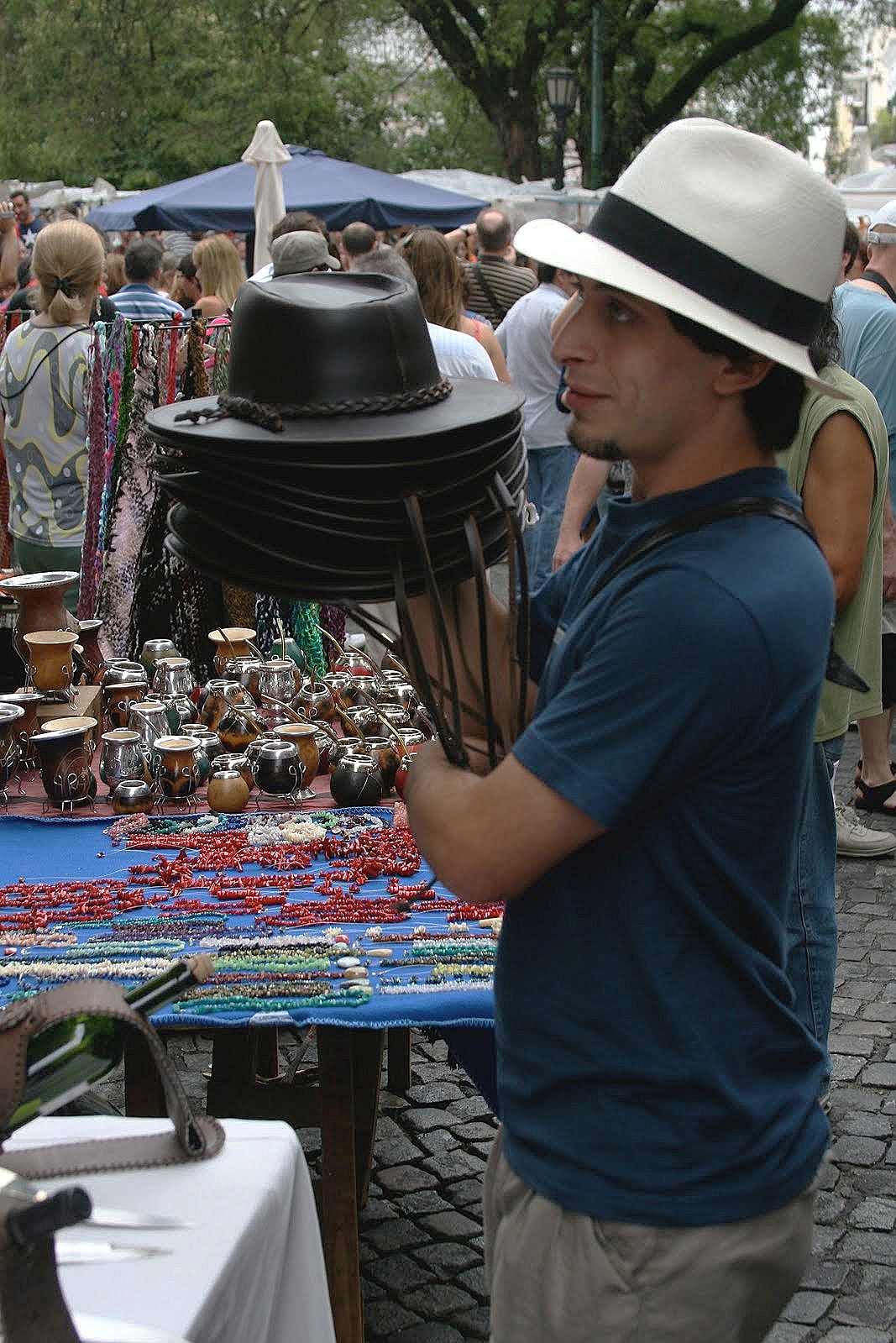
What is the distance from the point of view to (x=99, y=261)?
5.21 metres

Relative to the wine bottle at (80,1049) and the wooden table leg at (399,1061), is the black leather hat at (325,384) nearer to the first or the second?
the wine bottle at (80,1049)

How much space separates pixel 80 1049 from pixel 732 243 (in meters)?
1.01

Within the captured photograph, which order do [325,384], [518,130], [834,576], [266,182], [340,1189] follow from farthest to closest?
[518,130]
[266,182]
[834,576]
[340,1189]
[325,384]

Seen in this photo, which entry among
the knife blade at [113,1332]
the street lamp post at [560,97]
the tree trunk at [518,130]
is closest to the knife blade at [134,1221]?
the knife blade at [113,1332]

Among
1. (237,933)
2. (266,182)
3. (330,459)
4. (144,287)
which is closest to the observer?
(330,459)

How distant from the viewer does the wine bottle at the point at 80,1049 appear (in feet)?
4.84

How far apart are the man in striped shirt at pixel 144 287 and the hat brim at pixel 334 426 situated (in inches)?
204

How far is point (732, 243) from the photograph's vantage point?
1349 millimetres

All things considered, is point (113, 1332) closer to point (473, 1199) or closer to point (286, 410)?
point (286, 410)

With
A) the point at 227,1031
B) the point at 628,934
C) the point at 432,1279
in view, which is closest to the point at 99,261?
the point at 227,1031

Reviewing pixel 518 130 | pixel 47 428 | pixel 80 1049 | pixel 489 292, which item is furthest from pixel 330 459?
pixel 518 130

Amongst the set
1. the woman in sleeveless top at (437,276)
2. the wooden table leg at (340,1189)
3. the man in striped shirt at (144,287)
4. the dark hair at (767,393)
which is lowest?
the wooden table leg at (340,1189)

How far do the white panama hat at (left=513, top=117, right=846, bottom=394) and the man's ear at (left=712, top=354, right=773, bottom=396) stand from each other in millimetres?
31

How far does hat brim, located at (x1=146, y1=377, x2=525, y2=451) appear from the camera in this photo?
4.96ft
